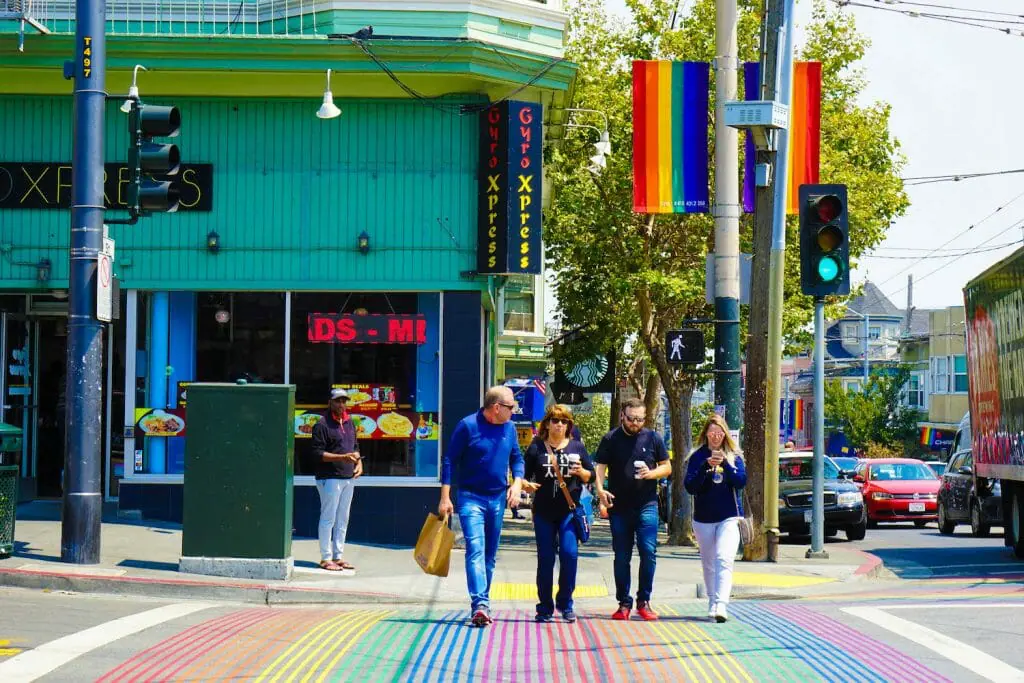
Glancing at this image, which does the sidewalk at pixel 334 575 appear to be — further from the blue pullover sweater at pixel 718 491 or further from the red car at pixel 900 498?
the red car at pixel 900 498

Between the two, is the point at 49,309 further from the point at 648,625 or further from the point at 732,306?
the point at 648,625

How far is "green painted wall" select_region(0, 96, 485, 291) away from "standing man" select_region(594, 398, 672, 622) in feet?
19.9

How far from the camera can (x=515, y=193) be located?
17031 mm

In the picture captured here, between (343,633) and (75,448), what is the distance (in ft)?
13.5

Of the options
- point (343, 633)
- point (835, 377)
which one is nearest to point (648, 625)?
point (343, 633)

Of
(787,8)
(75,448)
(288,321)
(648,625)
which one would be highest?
(787,8)

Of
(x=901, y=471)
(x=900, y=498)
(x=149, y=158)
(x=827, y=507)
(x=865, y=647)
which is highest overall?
(x=149, y=158)

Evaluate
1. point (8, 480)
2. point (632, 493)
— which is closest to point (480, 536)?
point (632, 493)

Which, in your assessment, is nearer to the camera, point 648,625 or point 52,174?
point 648,625

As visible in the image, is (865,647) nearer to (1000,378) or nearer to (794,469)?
(1000,378)

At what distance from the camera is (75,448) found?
43.6ft

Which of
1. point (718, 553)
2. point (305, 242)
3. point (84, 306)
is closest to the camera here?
point (718, 553)

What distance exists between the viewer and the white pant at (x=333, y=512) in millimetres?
14297

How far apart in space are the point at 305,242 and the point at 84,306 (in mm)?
4428
